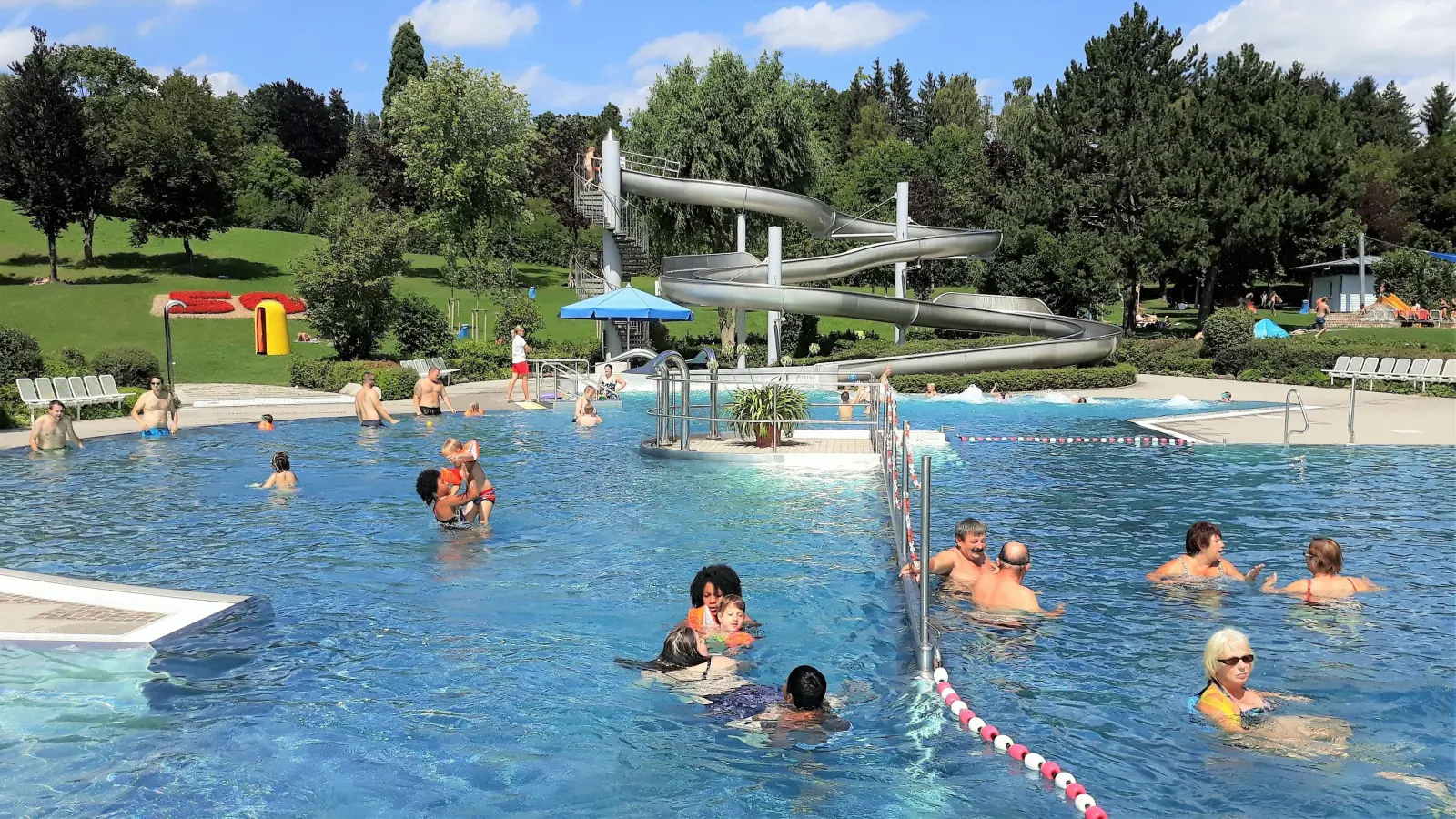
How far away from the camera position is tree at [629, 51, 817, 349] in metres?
50.0

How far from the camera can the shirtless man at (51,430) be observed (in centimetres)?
1998

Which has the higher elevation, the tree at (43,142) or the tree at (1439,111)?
the tree at (1439,111)

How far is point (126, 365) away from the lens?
2970 cm

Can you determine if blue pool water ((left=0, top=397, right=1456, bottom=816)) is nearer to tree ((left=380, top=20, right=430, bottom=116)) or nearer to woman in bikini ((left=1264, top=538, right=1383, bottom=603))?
woman in bikini ((left=1264, top=538, right=1383, bottom=603))

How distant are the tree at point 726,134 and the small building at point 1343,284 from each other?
79.8 ft

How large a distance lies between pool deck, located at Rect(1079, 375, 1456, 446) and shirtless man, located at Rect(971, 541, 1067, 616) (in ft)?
40.3

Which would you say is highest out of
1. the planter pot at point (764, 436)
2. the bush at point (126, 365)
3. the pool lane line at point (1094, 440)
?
the bush at point (126, 365)

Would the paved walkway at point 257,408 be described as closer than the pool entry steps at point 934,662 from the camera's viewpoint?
No

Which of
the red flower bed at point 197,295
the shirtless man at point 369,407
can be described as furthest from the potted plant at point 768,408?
the red flower bed at point 197,295

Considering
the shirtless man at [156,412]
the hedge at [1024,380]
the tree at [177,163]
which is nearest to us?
the shirtless man at [156,412]

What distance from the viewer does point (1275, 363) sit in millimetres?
35750

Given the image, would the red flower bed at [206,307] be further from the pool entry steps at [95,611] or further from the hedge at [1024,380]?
the pool entry steps at [95,611]

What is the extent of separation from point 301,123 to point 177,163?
Result: 166ft

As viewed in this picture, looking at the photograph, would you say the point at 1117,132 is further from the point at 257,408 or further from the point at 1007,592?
the point at 1007,592
